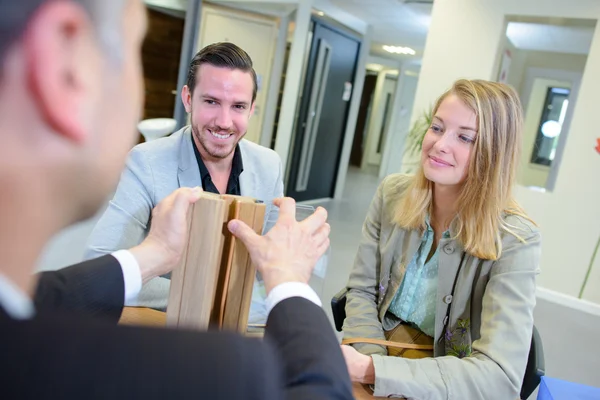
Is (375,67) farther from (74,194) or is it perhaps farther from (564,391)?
(74,194)

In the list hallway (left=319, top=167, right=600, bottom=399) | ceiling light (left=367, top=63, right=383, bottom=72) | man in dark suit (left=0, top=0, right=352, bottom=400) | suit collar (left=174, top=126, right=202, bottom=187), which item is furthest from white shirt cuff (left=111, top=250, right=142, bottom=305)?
ceiling light (left=367, top=63, right=383, bottom=72)

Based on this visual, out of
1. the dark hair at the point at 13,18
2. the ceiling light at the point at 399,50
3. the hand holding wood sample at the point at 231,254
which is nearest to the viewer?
the dark hair at the point at 13,18

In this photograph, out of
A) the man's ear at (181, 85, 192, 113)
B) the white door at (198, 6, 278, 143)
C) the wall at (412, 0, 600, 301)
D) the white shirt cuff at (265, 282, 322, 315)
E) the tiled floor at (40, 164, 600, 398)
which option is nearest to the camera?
the white shirt cuff at (265, 282, 322, 315)

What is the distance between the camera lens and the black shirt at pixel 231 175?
164 cm

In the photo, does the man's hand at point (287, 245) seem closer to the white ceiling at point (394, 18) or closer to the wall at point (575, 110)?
the wall at point (575, 110)

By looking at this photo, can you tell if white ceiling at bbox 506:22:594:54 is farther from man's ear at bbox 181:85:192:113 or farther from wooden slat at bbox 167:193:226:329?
wooden slat at bbox 167:193:226:329

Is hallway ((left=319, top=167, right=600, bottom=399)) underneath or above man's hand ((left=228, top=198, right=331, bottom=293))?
underneath

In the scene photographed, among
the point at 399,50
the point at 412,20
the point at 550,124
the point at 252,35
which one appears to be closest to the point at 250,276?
the point at 550,124

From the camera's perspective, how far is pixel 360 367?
115 cm

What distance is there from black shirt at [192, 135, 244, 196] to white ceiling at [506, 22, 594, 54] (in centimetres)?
475

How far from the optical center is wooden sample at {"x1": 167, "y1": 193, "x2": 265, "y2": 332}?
2.59 feet

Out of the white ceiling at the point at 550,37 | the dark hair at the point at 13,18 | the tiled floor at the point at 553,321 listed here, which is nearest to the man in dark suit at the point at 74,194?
the dark hair at the point at 13,18

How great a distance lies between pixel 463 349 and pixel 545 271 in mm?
3331

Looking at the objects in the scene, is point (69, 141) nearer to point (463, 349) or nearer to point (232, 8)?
point (463, 349)
